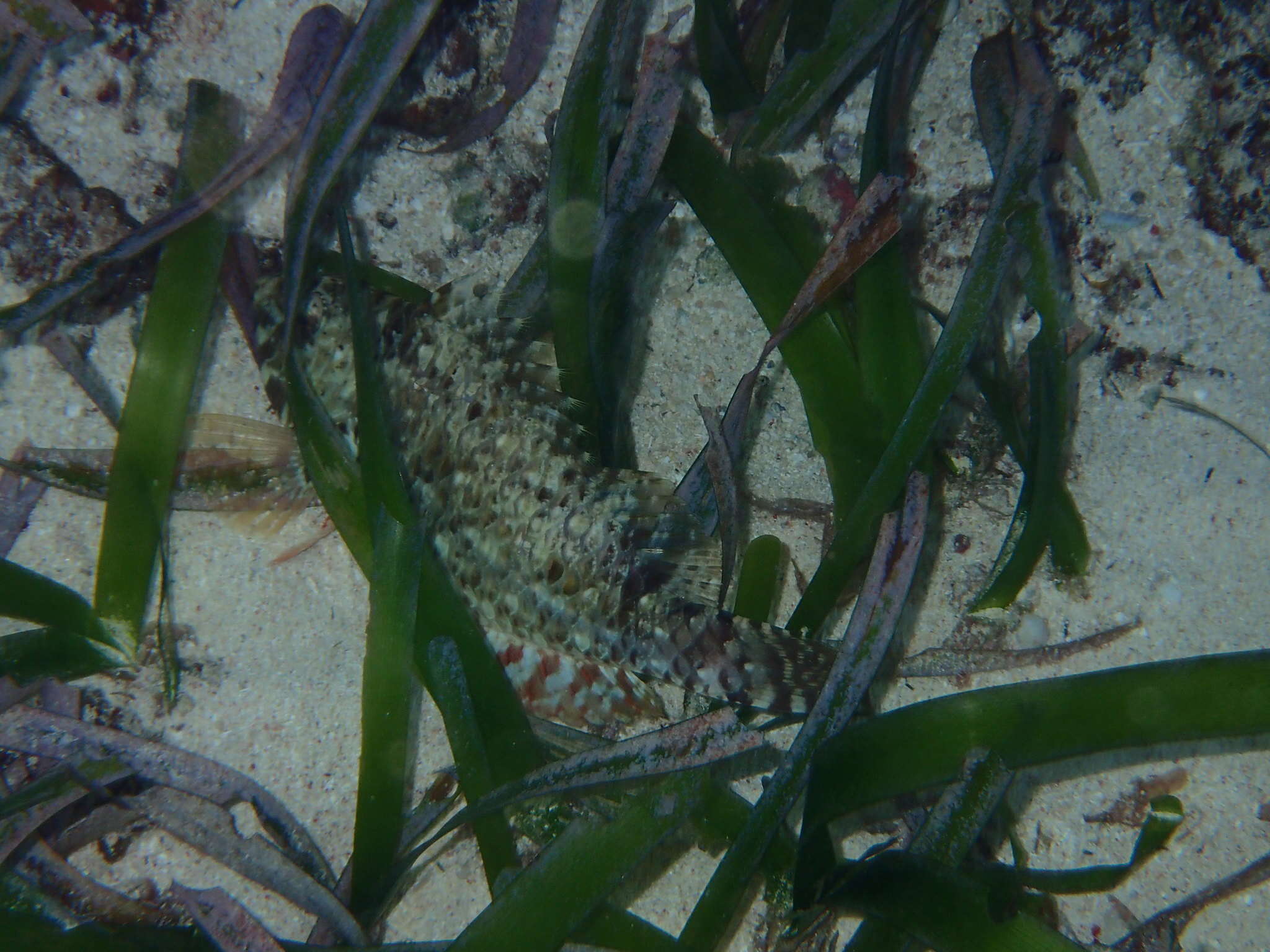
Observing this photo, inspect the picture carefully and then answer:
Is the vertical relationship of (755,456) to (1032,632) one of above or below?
above

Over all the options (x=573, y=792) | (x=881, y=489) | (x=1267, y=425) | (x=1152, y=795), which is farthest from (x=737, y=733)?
(x=1267, y=425)

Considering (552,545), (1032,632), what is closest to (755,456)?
(552,545)

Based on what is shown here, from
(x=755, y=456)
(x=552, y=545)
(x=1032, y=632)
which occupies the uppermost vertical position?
(x=755, y=456)

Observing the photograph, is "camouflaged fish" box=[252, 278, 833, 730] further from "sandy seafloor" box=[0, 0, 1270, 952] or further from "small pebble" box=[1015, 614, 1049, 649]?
"small pebble" box=[1015, 614, 1049, 649]

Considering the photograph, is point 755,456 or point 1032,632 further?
point 755,456

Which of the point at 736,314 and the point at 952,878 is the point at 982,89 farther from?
the point at 952,878

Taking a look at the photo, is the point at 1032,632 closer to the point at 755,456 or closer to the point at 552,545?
the point at 755,456
